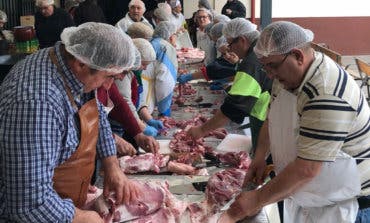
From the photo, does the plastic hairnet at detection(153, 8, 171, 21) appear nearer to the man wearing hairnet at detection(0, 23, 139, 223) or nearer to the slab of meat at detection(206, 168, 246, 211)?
the slab of meat at detection(206, 168, 246, 211)

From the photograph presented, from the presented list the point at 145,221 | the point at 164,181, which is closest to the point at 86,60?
the point at 145,221

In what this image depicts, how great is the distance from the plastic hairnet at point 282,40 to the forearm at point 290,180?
0.48m

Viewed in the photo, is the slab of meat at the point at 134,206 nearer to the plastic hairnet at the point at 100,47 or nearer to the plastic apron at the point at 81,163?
the plastic apron at the point at 81,163

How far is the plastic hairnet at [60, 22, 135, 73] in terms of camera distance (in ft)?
5.29

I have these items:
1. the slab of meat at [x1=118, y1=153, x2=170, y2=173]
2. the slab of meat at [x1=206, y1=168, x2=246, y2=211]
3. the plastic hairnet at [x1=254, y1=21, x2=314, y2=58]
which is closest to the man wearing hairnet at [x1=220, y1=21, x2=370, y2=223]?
the plastic hairnet at [x1=254, y1=21, x2=314, y2=58]

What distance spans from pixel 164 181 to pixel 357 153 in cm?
114

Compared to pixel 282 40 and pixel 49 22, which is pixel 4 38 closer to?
pixel 49 22

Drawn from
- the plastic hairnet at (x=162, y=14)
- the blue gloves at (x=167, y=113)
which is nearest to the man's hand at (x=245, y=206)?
the blue gloves at (x=167, y=113)

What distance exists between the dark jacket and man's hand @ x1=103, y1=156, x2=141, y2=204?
4.67 metres

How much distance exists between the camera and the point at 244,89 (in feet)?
9.54

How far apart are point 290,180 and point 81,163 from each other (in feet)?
2.93

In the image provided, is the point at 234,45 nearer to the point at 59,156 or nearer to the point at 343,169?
the point at 343,169

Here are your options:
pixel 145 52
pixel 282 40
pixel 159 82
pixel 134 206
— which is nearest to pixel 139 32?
pixel 159 82

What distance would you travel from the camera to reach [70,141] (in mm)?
1663
